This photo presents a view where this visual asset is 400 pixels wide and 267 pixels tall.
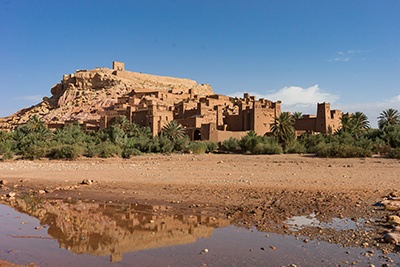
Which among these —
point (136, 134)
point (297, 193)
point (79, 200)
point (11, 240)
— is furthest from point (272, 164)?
point (136, 134)

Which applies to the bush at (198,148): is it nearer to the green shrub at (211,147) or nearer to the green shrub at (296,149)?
the green shrub at (211,147)

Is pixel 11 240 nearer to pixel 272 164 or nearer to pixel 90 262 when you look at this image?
pixel 90 262

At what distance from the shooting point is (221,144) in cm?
3244

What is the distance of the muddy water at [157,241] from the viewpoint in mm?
5402

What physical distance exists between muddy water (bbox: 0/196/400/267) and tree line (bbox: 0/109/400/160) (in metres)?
15.2

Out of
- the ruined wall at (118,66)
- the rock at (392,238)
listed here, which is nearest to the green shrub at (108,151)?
the rock at (392,238)

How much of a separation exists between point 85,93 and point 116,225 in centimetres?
5995

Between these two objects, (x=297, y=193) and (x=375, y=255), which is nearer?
(x=375, y=255)

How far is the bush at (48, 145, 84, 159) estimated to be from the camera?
23.5m

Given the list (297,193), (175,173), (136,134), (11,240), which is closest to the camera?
(11,240)

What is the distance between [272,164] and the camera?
18.8 m

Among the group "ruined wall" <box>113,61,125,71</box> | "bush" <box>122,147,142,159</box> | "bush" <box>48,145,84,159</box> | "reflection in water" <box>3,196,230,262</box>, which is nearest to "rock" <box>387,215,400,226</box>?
"reflection in water" <box>3,196,230,262</box>

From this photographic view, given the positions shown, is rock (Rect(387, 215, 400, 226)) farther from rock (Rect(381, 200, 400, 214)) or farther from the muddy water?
rock (Rect(381, 200, 400, 214))

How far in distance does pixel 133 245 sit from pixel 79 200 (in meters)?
4.95
